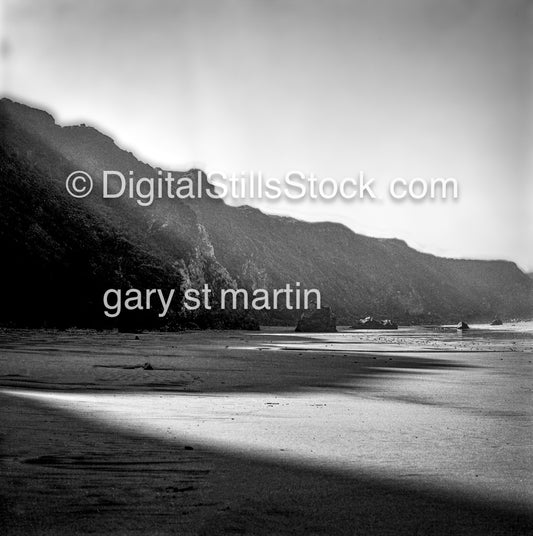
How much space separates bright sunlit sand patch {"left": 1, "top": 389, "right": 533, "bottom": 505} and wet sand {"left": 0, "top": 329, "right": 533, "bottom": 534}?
0.07 feet

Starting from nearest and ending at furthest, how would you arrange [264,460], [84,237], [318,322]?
[264,460]
[84,237]
[318,322]

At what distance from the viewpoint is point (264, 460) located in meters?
5.26

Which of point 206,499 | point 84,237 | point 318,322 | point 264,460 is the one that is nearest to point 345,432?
point 264,460

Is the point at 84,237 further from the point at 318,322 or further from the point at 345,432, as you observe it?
the point at 345,432

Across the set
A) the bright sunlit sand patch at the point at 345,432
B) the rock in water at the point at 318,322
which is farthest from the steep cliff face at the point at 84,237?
the bright sunlit sand patch at the point at 345,432

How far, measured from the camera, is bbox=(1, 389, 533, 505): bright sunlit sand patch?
16.2ft

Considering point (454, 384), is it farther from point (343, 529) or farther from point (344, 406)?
point (343, 529)

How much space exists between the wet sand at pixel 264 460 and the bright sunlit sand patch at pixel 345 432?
2cm

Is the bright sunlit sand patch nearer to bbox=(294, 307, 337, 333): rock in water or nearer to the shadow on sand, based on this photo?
the shadow on sand

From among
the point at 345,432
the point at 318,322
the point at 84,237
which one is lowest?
the point at 345,432

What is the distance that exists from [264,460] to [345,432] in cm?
175

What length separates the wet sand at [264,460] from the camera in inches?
146

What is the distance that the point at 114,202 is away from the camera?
237 ft

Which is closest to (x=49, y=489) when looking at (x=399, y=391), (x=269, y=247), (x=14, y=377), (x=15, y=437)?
(x=15, y=437)
